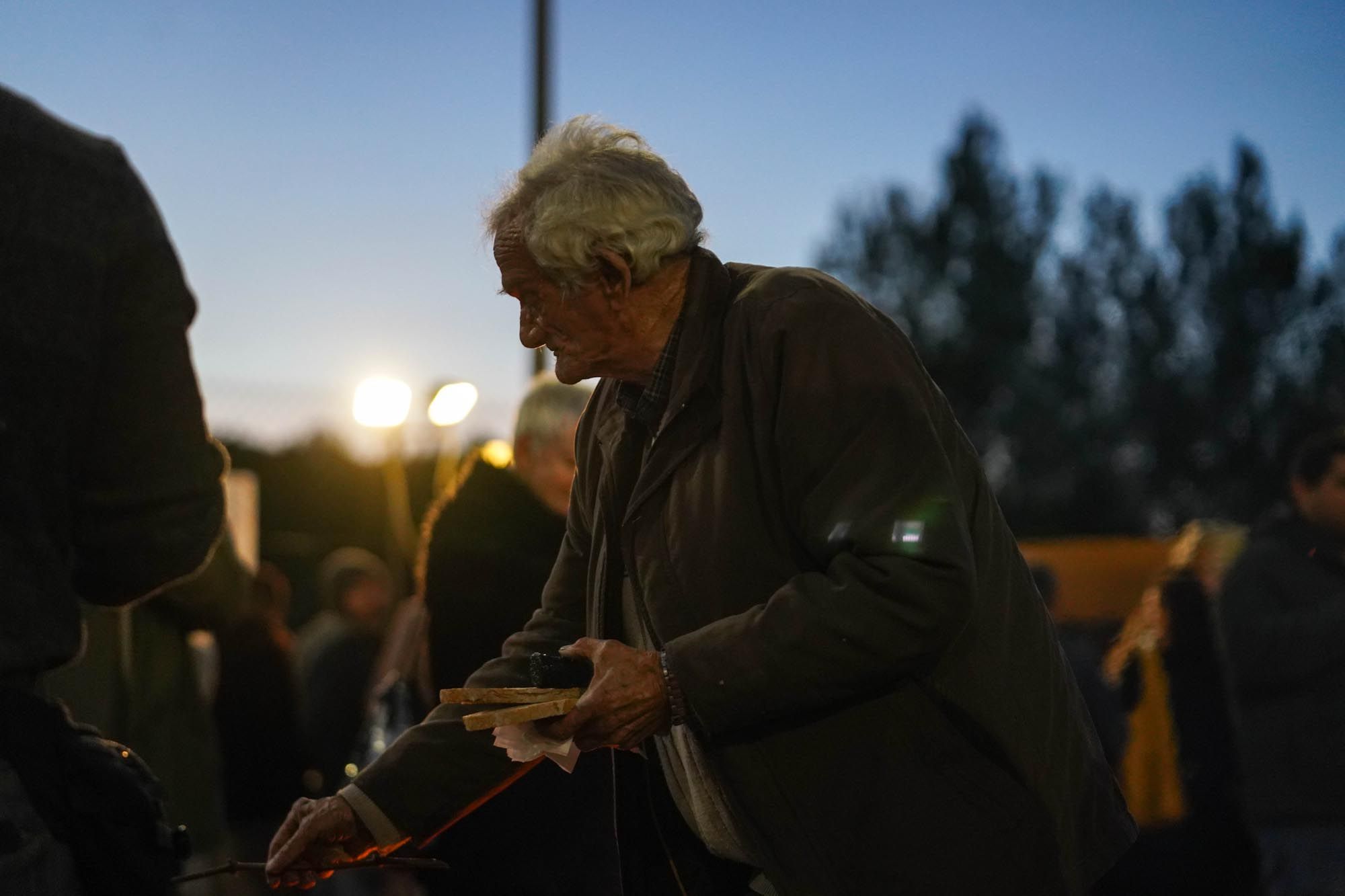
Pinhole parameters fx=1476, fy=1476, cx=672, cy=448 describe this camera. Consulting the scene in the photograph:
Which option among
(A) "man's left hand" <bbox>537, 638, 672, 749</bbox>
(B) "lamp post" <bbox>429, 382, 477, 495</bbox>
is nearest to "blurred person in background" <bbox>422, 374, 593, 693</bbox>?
(A) "man's left hand" <bbox>537, 638, 672, 749</bbox>

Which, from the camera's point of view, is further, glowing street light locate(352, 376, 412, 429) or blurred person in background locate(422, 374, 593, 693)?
glowing street light locate(352, 376, 412, 429)

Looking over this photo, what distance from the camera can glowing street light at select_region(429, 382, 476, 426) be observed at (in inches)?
444

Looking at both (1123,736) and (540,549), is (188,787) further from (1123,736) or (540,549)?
(1123,736)

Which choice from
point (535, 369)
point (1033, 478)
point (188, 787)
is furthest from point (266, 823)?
point (1033, 478)

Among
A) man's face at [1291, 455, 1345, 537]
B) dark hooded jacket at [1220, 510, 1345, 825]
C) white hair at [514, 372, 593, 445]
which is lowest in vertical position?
dark hooded jacket at [1220, 510, 1345, 825]

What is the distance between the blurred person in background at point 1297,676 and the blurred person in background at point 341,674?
4218 mm

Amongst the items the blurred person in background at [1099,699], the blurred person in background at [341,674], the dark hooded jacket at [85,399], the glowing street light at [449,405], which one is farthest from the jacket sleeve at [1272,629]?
the glowing street light at [449,405]

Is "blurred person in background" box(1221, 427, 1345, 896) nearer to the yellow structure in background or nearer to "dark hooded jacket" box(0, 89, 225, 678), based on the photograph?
"dark hooded jacket" box(0, 89, 225, 678)

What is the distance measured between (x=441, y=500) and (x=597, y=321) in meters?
1.82

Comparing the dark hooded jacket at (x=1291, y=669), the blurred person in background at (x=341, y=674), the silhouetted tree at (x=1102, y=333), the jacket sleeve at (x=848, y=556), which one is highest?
the jacket sleeve at (x=848, y=556)

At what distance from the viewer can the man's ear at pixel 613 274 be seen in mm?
2367

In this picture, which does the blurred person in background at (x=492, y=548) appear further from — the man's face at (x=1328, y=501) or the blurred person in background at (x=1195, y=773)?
the blurred person in background at (x=1195, y=773)

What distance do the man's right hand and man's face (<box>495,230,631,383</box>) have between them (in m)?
0.88

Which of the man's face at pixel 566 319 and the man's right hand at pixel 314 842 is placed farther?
the man's right hand at pixel 314 842
